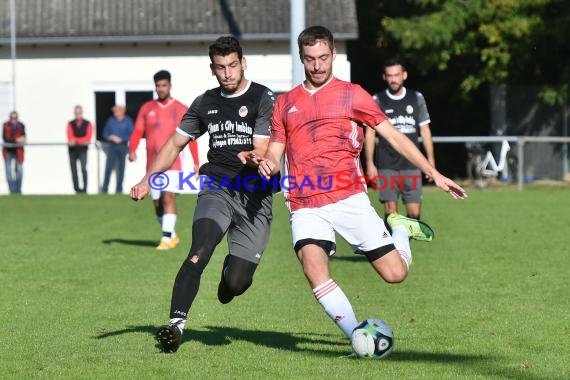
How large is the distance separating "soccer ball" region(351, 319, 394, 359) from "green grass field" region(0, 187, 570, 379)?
3.3 inches

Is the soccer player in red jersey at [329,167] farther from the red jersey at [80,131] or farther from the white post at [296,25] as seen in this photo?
the red jersey at [80,131]

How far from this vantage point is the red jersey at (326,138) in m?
7.79

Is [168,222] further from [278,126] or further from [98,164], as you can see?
[98,164]

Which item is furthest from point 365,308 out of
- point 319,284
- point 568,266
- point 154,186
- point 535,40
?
point 535,40

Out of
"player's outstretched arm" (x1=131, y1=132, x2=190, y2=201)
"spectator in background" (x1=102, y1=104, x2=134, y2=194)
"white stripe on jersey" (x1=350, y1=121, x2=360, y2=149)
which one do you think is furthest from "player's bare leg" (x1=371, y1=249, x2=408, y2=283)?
"spectator in background" (x1=102, y1=104, x2=134, y2=194)

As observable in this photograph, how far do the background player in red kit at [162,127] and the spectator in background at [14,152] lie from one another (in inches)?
504

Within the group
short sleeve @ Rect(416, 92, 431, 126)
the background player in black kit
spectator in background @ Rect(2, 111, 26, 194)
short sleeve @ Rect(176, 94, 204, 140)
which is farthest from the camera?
spectator in background @ Rect(2, 111, 26, 194)

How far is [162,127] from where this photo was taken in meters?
15.2

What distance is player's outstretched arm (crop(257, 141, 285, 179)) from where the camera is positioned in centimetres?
758

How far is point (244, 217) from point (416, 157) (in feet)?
4.92

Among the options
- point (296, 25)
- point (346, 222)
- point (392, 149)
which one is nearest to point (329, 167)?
point (346, 222)

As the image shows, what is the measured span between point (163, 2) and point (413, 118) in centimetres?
1830

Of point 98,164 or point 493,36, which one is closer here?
point 98,164

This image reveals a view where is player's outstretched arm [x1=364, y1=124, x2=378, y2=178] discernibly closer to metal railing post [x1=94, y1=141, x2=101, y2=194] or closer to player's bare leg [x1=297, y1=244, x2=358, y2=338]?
player's bare leg [x1=297, y1=244, x2=358, y2=338]
